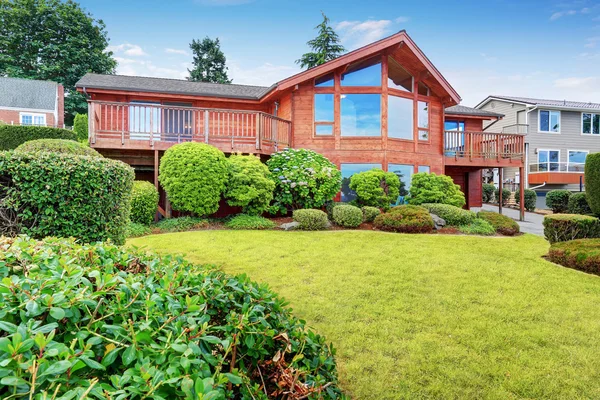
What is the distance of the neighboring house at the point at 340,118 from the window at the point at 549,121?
10.9 metres

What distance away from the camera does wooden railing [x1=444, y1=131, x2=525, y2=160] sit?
14164mm

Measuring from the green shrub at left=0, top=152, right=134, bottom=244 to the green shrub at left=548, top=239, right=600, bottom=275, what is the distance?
24.0ft

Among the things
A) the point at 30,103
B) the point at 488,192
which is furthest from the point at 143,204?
the point at 30,103

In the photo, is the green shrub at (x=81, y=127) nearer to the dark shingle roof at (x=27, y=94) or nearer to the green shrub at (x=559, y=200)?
the dark shingle roof at (x=27, y=94)

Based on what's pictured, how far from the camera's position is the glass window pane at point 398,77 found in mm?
12984

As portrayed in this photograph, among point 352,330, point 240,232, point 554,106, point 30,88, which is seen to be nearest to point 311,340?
point 352,330

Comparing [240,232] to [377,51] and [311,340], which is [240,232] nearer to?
[311,340]

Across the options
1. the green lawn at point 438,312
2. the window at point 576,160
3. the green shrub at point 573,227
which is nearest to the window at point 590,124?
the window at point 576,160

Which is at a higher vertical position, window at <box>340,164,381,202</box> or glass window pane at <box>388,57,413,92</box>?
glass window pane at <box>388,57,413,92</box>

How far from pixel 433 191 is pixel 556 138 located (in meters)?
17.6

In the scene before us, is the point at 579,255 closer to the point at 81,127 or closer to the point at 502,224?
the point at 502,224

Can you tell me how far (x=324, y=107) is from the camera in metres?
12.7

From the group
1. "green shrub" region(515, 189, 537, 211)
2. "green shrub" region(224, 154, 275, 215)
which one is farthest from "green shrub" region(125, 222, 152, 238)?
"green shrub" region(515, 189, 537, 211)

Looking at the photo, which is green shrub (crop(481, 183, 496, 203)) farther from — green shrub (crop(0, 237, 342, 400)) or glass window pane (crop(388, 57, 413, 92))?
green shrub (crop(0, 237, 342, 400))
